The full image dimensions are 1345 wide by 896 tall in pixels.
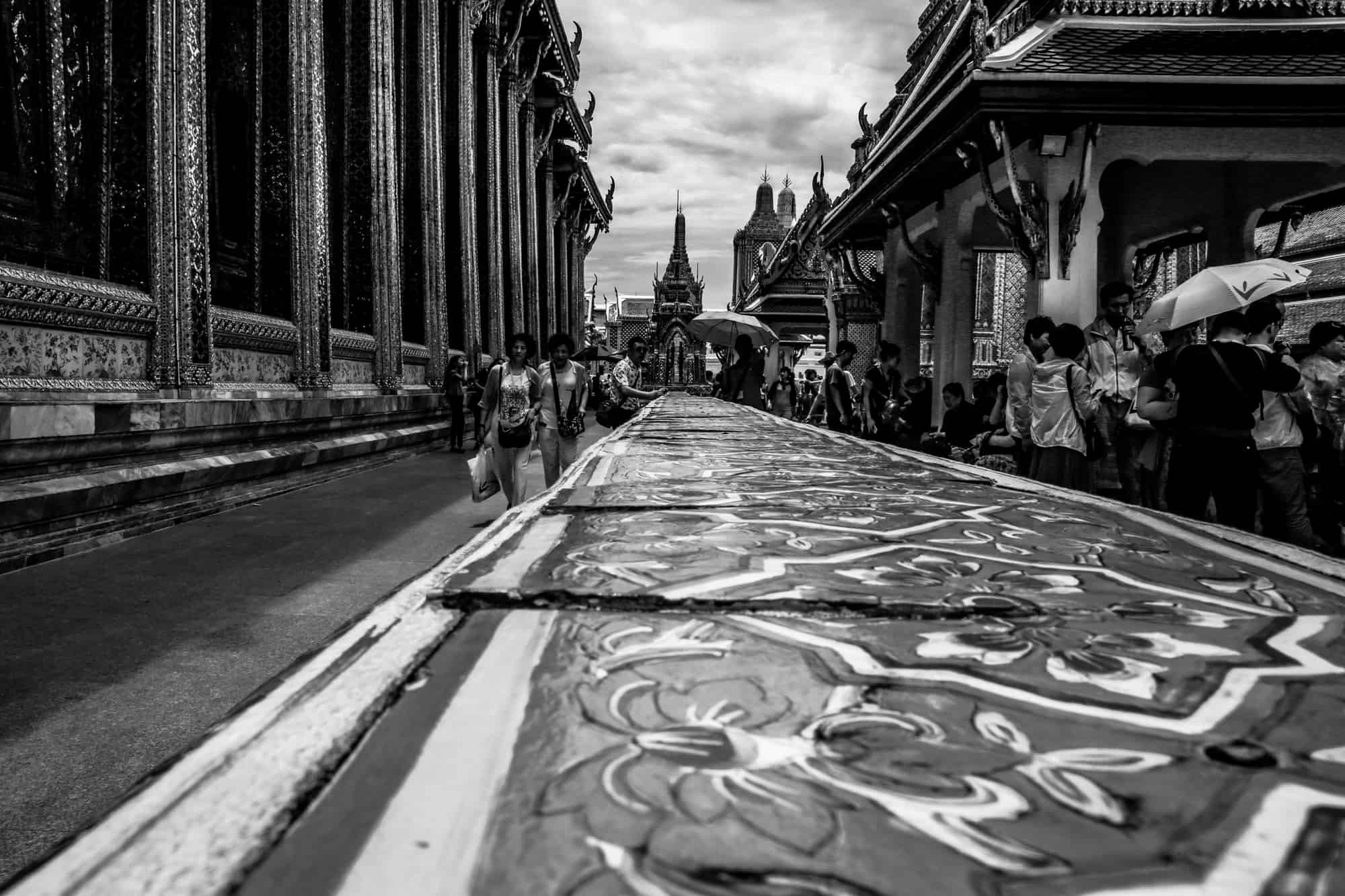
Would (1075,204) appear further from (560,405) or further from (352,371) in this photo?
(352,371)

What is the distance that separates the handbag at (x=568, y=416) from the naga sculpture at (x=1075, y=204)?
4.16 metres

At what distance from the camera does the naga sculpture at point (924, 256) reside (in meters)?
10.8

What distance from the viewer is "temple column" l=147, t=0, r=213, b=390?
211 inches

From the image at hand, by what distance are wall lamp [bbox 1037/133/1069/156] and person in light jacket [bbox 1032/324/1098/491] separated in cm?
273

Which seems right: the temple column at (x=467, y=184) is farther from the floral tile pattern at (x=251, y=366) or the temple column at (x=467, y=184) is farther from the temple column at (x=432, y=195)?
the floral tile pattern at (x=251, y=366)

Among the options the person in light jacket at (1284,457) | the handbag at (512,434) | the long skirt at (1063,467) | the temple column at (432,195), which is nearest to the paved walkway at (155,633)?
the handbag at (512,434)

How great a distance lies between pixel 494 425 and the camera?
5750 millimetres

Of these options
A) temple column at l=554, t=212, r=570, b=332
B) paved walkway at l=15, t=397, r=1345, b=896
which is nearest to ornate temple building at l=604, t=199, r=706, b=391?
temple column at l=554, t=212, r=570, b=332

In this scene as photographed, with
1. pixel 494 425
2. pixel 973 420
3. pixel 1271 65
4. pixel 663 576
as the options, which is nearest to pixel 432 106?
pixel 494 425

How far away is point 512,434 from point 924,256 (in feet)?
23.7

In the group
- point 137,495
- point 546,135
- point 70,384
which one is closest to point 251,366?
point 70,384

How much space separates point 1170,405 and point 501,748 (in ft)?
14.5

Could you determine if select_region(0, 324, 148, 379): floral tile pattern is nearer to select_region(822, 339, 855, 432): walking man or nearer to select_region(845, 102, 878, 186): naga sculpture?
select_region(822, 339, 855, 432): walking man

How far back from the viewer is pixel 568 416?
665 centimetres
